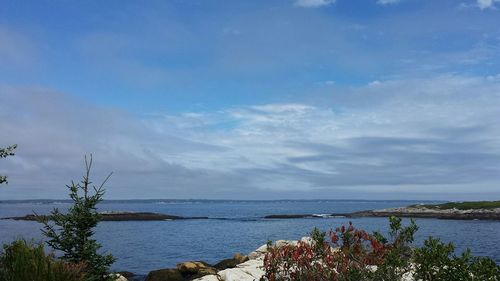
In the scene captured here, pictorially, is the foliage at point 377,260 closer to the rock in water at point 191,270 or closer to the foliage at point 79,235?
the foliage at point 79,235

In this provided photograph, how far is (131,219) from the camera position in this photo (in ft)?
417

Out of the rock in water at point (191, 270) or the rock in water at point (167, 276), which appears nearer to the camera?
the rock in water at point (167, 276)

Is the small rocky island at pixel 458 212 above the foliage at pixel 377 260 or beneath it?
beneath

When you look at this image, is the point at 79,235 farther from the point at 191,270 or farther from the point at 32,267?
the point at 191,270

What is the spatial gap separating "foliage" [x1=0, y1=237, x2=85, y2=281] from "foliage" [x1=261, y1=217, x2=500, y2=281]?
4810 mm

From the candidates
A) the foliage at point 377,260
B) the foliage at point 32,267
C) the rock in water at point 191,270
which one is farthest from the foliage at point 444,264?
the rock in water at point 191,270

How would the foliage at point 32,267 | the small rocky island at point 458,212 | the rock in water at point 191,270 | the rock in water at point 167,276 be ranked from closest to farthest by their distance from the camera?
the foliage at point 32,267 < the rock in water at point 167,276 < the rock in water at point 191,270 < the small rocky island at point 458,212

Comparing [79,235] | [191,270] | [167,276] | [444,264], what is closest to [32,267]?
[79,235]

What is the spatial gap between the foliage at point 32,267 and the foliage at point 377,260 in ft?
15.8

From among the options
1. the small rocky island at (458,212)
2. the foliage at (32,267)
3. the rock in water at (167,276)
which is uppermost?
the foliage at (32,267)

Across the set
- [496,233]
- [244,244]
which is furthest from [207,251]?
[496,233]

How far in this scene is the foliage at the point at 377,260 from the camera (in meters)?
9.02

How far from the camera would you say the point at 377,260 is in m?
9.91

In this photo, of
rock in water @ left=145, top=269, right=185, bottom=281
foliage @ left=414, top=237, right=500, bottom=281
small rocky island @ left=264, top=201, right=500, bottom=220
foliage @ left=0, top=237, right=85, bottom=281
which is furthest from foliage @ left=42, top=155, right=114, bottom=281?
small rocky island @ left=264, top=201, right=500, bottom=220
